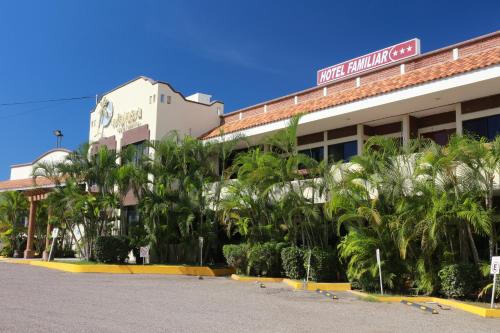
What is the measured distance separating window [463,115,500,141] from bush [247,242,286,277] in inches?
308

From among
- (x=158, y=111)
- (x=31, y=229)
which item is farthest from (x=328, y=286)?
(x=31, y=229)

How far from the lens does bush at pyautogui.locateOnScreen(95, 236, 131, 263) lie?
2273 centimetres

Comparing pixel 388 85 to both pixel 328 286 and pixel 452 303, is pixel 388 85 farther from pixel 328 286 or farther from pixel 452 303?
pixel 452 303

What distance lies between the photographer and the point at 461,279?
539 inches

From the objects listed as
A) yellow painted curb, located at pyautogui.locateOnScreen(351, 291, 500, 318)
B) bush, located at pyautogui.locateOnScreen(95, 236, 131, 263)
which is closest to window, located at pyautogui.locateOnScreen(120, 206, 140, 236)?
bush, located at pyautogui.locateOnScreen(95, 236, 131, 263)

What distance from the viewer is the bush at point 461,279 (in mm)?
13688

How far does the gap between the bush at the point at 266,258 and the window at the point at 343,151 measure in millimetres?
4370

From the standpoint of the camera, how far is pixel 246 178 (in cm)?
1955

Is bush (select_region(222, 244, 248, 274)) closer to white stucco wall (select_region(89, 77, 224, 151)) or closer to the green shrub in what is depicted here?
the green shrub

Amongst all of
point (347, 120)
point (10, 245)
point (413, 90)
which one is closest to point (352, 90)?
point (347, 120)

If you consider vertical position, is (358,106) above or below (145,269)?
above

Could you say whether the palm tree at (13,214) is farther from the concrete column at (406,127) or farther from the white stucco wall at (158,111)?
the concrete column at (406,127)

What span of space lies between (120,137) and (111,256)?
31.3 feet

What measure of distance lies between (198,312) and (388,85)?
11604mm
